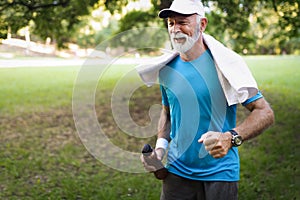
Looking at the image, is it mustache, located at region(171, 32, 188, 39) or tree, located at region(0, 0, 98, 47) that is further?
tree, located at region(0, 0, 98, 47)

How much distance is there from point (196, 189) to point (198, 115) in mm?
493

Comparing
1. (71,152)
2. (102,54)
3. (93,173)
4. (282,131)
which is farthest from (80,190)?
(282,131)

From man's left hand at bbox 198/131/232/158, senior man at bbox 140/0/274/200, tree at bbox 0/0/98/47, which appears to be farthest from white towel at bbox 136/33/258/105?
tree at bbox 0/0/98/47

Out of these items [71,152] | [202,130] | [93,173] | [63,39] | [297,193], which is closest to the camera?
[202,130]

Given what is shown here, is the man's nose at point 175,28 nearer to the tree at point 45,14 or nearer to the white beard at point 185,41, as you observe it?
the white beard at point 185,41

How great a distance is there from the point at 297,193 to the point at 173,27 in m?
3.87

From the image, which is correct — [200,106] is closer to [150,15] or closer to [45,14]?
[45,14]

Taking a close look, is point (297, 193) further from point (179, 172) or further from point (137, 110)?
point (137, 110)

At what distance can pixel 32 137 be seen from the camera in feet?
26.3

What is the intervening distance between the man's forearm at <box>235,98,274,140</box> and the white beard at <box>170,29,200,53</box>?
1.69 ft

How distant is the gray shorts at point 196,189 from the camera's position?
2436 millimetres

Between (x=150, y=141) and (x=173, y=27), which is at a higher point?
(x=173, y=27)

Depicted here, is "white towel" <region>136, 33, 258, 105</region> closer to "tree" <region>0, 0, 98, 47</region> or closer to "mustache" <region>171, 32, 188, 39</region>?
"mustache" <region>171, 32, 188, 39</region>

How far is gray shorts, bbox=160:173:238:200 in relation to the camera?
2436 mm
